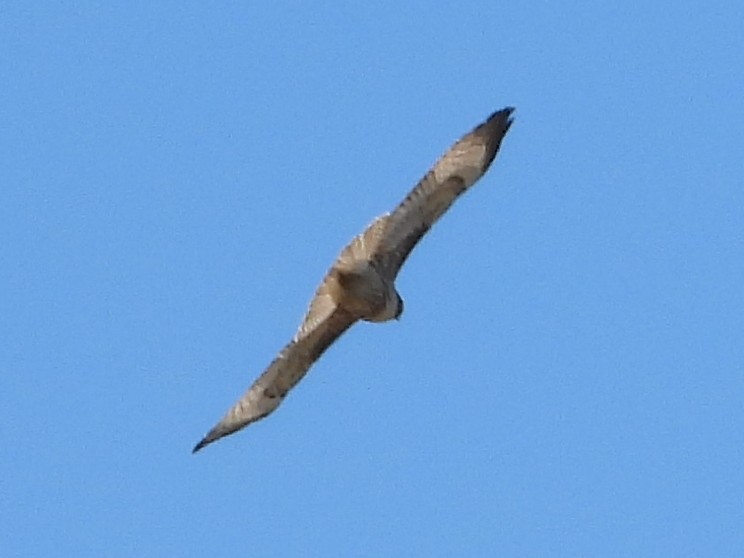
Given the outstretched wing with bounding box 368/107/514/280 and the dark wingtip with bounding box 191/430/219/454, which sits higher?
the outstretched wing with bounding box 368/107/514/280

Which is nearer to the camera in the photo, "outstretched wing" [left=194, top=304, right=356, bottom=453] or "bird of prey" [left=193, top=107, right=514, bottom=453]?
"bird of prey" [left=193, top=107, right=514, bottom=453]

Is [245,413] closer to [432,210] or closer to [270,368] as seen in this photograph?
[270,368]

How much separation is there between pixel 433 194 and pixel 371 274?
2.69 ft

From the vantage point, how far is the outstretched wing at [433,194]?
53.9 feet

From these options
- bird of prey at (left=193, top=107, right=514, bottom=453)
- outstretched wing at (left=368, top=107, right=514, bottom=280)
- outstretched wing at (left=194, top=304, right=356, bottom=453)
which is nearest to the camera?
bird of prey at (left=193, top=107, right=514, bottom=453)

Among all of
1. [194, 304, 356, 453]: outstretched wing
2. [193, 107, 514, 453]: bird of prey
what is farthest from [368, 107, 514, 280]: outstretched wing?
[194, 304, 356, 453]: outstretched wing

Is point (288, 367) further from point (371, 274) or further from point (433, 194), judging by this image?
point (433, 194)

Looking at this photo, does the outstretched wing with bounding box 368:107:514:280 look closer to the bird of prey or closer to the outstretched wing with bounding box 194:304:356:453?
the bird of prey

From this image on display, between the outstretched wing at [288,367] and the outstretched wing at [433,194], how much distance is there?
1.91 ft

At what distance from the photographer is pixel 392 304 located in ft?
54.9

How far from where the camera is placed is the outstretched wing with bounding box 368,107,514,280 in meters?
16.4

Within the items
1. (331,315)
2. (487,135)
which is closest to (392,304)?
(331,315)

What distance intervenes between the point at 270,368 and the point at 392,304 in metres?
1.07

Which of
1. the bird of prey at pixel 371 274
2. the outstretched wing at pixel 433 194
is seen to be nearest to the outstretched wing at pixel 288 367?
→ the bird of prey at pixel 371 274
